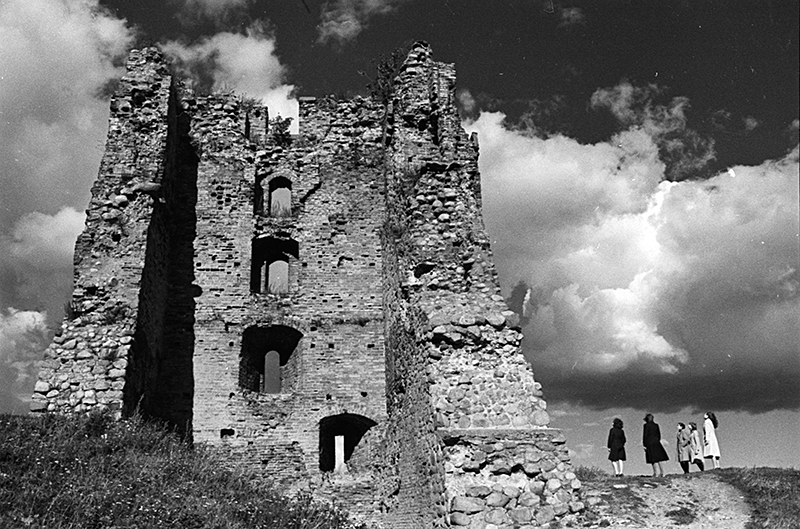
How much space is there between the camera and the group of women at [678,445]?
38.7 ft

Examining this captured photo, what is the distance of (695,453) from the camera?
1224cm

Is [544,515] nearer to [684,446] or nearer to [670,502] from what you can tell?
[670,502]

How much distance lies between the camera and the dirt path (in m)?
9.34

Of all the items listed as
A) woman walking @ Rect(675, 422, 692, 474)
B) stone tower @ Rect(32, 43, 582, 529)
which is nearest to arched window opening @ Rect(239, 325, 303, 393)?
stone tower @ Rect(32, 43, 582, 529)

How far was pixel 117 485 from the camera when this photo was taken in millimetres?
7703

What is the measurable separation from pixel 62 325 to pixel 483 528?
6.76m

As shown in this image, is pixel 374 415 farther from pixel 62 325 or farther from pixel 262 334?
pixel 62 325

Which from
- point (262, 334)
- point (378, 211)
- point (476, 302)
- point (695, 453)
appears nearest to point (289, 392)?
point (262, 334)

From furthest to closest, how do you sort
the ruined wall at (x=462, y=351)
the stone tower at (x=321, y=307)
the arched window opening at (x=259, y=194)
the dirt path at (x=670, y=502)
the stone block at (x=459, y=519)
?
the arched window opening at (x=259, y=194), the dirt path at (x=670, y=502), the stone tower at (x=321, y=307), the ruined wall at (x=462, y=351), the stone block at (x=459, y=519)

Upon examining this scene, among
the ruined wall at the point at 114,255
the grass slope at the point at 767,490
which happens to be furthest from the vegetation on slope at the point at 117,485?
the grass slope at the point at 767,490

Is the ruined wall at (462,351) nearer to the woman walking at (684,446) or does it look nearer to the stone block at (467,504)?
the stone block at (467,504)

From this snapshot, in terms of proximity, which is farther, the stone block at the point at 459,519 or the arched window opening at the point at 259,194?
the arched window opening at the point at 259,194

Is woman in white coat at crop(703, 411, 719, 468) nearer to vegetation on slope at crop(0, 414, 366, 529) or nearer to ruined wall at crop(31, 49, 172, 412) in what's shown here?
vegetation on slope at crop(0, 414, 366, 529)

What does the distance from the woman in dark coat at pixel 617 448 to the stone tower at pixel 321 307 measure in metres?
3.76
